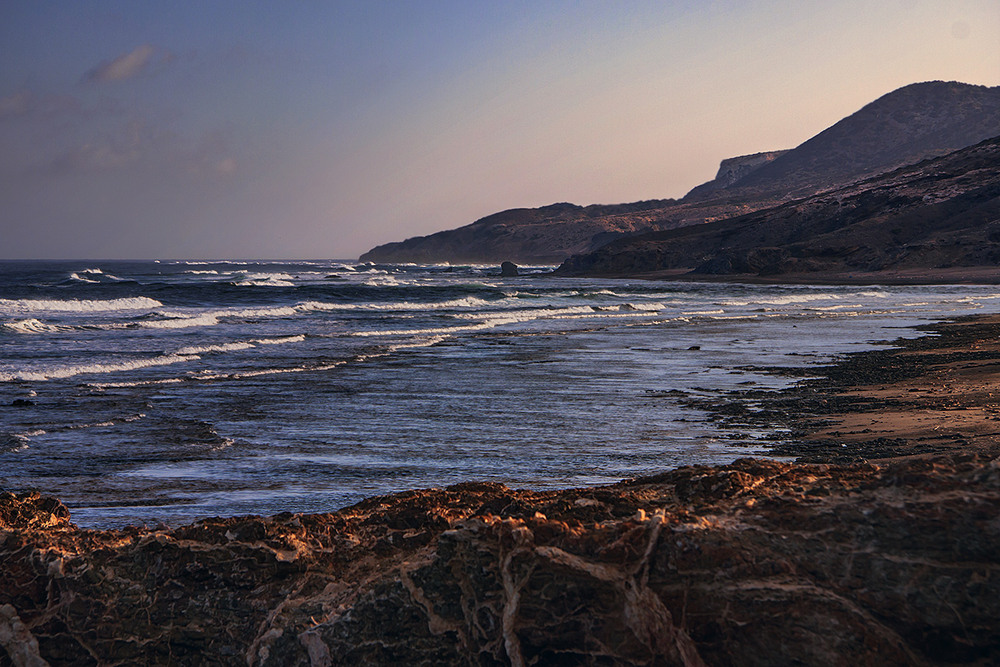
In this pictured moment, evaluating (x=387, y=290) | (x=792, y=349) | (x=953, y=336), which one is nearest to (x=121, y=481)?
(x=792, y=349)

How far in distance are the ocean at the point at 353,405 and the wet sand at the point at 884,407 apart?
0.55 m

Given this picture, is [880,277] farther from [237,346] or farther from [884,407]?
[884,407]

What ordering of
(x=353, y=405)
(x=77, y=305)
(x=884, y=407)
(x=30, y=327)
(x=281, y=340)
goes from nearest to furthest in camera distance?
(x=884, y=407), (x=353, y=405), (x=281, y=340), (x=30, y=327), (x=77, y=305)

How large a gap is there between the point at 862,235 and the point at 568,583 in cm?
7834

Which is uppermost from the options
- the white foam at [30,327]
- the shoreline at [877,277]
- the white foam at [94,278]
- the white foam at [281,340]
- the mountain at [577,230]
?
the mountain at [577,230]

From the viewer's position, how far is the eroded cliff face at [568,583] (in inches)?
83.1

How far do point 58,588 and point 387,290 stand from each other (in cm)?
4756

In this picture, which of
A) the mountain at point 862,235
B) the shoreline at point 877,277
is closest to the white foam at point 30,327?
the shoreline at point 877,277

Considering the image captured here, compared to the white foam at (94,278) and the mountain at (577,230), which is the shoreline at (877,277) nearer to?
the white foam at (94,278)

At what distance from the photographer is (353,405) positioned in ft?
32.0

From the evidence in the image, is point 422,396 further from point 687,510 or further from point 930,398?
point 687,510

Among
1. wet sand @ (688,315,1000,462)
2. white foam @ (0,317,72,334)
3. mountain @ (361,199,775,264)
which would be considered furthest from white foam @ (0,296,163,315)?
mountain @ (361,199,775,264)

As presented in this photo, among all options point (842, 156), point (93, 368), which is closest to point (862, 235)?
point (93, 368)

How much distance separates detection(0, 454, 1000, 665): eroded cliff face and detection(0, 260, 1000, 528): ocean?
2.62m
